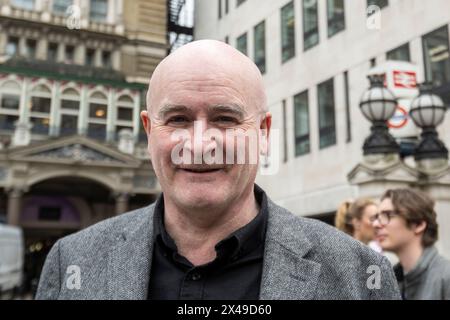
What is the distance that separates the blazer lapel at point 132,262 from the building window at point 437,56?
1033 centimetres

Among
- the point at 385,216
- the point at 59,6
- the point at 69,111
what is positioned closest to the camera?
the point at 69,111

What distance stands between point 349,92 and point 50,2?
447 inches

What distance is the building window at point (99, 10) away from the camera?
2.90 m

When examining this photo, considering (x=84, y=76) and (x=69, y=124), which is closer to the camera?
(x=69, y=124)

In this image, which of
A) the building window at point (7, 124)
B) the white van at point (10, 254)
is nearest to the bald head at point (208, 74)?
the building window at point (7, 124)

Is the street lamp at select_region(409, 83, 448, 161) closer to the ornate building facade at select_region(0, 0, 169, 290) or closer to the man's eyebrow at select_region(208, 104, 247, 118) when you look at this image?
the ornate building facade at select_region(0, 0, 169, 290)

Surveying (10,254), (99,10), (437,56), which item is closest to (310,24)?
(437,56)

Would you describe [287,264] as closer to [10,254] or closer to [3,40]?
[3,40]

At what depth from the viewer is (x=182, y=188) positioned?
1.32 metres

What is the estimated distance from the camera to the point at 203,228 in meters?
1.50

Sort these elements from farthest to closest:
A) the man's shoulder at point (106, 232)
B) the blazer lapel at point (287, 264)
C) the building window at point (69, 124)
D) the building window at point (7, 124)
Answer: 1. the building window at point (7, 124)
2. the building window at point (69, 124)
3. the man's shoulder at point (106, 232)
4. the blazer lapel at point (287, 264)

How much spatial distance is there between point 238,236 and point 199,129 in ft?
1.34

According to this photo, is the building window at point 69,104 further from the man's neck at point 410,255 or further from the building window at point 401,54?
the building window at point 401,54

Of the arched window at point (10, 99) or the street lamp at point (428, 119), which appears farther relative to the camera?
the street lamp at point (428, 119)
